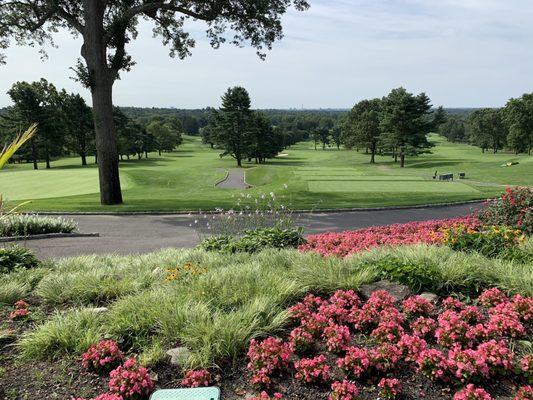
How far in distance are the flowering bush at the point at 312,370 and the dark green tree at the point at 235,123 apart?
207 ft

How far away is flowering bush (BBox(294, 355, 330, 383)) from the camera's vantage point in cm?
332

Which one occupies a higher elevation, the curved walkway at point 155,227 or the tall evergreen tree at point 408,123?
the tall evergreen tree at point 408,123

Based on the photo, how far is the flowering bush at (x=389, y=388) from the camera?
10.2ft

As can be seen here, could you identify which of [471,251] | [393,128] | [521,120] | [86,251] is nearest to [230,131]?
[393,128]

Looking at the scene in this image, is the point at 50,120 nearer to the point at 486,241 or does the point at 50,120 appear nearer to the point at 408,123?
the point at 408,123

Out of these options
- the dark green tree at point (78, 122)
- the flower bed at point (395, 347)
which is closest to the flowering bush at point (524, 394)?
the flower bed at point (395, 347)


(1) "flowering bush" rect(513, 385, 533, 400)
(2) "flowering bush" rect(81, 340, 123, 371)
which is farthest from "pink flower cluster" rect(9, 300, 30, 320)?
(1) "flowering bush" rect(513, 385, 533, 400)

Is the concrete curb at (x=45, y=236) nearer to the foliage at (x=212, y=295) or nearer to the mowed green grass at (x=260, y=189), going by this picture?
the mowed green grass at (x=260, y=189)

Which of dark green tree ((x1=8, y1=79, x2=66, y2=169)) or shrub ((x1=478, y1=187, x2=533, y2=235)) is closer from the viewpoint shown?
shrub ((x1=478, y1=187, x2=533, y2=235))

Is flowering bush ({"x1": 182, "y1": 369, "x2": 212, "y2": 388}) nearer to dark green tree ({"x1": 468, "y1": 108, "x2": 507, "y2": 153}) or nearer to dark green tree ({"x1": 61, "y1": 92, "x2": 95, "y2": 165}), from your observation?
dark green tree ({"x1": 61, "y1": 92, "x2": 95, "y2": 165})

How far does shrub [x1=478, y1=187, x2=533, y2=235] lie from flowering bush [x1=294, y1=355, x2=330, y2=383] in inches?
295

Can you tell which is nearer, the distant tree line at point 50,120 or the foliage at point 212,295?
the foliage at point 212,295

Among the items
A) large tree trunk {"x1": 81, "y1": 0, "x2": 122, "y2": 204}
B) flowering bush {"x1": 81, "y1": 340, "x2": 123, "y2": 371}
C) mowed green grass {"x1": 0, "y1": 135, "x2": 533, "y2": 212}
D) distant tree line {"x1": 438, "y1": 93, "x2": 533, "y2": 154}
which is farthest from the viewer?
distant tree line {"x1": 438, "y1": 93, "x2": 533, "y2": 154}

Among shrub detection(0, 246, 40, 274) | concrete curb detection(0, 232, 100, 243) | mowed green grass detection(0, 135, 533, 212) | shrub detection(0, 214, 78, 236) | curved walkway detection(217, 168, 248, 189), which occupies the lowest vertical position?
curved walkway detection(217, 168, 248, 189)
